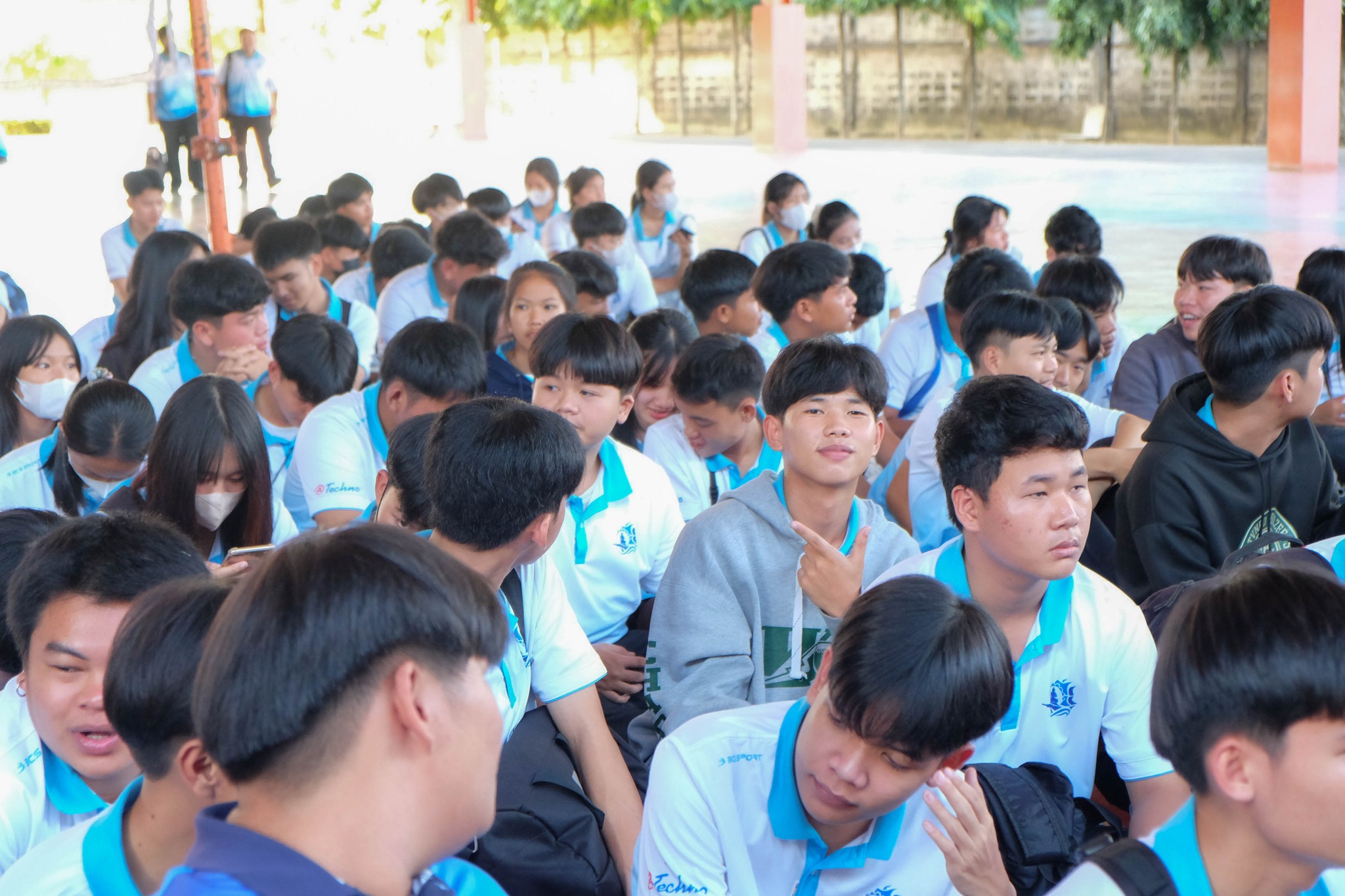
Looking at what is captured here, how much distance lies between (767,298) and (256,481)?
83.4 inches

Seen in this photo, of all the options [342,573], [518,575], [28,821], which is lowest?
[28,821]

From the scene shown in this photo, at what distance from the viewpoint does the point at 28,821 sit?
163 centimetres

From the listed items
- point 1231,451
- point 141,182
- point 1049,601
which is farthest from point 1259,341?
point 141,182

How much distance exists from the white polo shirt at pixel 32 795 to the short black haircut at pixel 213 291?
227 centimetres

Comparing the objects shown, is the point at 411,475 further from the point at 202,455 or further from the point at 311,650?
the point at 311,650

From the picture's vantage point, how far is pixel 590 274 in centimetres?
478

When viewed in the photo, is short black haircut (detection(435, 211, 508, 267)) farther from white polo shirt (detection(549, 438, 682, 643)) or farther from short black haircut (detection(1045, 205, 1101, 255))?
white polo shirt (detection(549, 438, 682, 643))

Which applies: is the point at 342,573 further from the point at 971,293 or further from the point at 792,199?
the point at 792,199

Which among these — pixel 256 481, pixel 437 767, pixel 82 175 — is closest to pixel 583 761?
pixel 256 481

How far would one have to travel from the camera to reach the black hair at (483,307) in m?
4.26

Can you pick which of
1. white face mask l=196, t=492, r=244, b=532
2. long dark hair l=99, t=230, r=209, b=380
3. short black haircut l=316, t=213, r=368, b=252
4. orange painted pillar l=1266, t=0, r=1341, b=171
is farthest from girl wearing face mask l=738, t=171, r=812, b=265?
orange painted pillar l=1266, t=0, r=1341, b=171

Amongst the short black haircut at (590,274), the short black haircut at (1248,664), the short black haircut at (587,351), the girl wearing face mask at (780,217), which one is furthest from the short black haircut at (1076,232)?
the short black haircut at (1248,664)

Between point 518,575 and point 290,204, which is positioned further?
point 290,204

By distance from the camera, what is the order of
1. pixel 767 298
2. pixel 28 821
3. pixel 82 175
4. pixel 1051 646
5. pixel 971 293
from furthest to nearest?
pixel 82 175
pixel 767 298
pixel 971 293
pixel 1051 646
pixel 28 821
